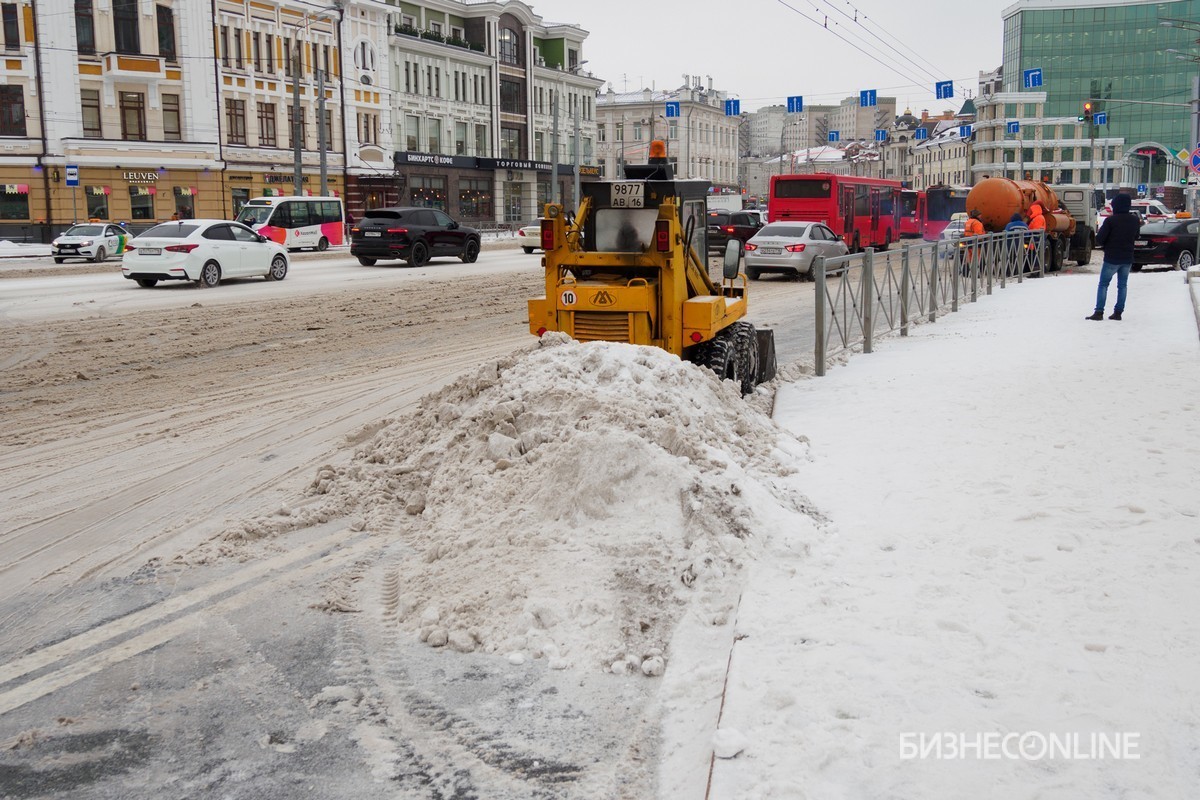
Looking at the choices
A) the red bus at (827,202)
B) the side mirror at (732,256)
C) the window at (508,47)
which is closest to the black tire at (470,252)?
the red bus at (827,202)

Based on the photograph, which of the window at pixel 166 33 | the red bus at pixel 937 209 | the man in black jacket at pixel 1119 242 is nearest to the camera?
the man in black jacket at pixel 1119 242

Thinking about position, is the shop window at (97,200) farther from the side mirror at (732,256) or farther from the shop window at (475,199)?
the side mirror at (732,256)

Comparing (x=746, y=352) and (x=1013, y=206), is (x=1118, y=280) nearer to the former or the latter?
(x=746, y=352)

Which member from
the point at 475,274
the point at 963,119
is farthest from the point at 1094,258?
the point at 963,119

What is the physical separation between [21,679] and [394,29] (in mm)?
57546

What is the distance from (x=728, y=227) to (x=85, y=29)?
2820cm

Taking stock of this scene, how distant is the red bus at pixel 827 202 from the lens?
31703 mm

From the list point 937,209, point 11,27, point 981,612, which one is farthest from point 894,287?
point 11,27

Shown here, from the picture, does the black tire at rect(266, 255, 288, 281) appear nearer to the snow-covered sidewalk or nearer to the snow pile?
the snow pile

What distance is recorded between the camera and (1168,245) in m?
27.1

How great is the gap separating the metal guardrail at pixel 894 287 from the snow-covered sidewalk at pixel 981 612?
281 centimetres

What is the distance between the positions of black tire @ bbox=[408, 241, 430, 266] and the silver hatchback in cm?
887

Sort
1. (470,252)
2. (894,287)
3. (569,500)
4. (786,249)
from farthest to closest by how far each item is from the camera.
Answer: (470,252)
(786,249)
(894,287)
(569,500)

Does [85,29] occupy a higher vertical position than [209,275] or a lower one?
higher
